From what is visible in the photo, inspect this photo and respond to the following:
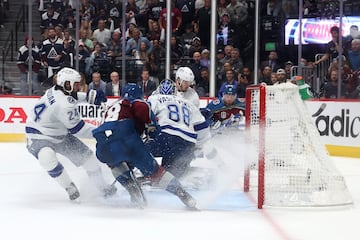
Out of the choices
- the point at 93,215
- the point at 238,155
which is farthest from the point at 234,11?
the point at 93,215

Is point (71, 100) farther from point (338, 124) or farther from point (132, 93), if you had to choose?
point (338, 124)

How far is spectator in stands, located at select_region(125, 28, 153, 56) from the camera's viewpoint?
37.3ft

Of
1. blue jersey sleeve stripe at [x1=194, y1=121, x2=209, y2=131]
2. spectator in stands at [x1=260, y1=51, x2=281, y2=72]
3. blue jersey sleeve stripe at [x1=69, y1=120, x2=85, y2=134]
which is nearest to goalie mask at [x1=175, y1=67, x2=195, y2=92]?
blue jersey sleeve stripe at [x1=194, y1=121, x2=209, y2=131]

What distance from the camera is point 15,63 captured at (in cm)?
1159

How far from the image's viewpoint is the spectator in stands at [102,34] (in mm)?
11617

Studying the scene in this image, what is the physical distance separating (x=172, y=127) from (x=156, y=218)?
809 millimetres

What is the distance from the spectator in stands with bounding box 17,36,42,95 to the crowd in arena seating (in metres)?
0.08

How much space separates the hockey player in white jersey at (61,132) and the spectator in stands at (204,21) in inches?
242

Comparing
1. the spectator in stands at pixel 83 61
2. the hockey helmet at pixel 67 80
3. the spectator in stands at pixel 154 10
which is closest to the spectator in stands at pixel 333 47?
the spectator in stands at pixel 154 10

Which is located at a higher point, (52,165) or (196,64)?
(196,64)

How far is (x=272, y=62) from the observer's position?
10.7 metres

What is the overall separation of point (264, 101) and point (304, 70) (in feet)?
17.3

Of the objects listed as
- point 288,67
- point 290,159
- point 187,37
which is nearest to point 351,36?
point 288,67

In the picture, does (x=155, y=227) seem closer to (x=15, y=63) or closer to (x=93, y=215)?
(x=93, y=215)
